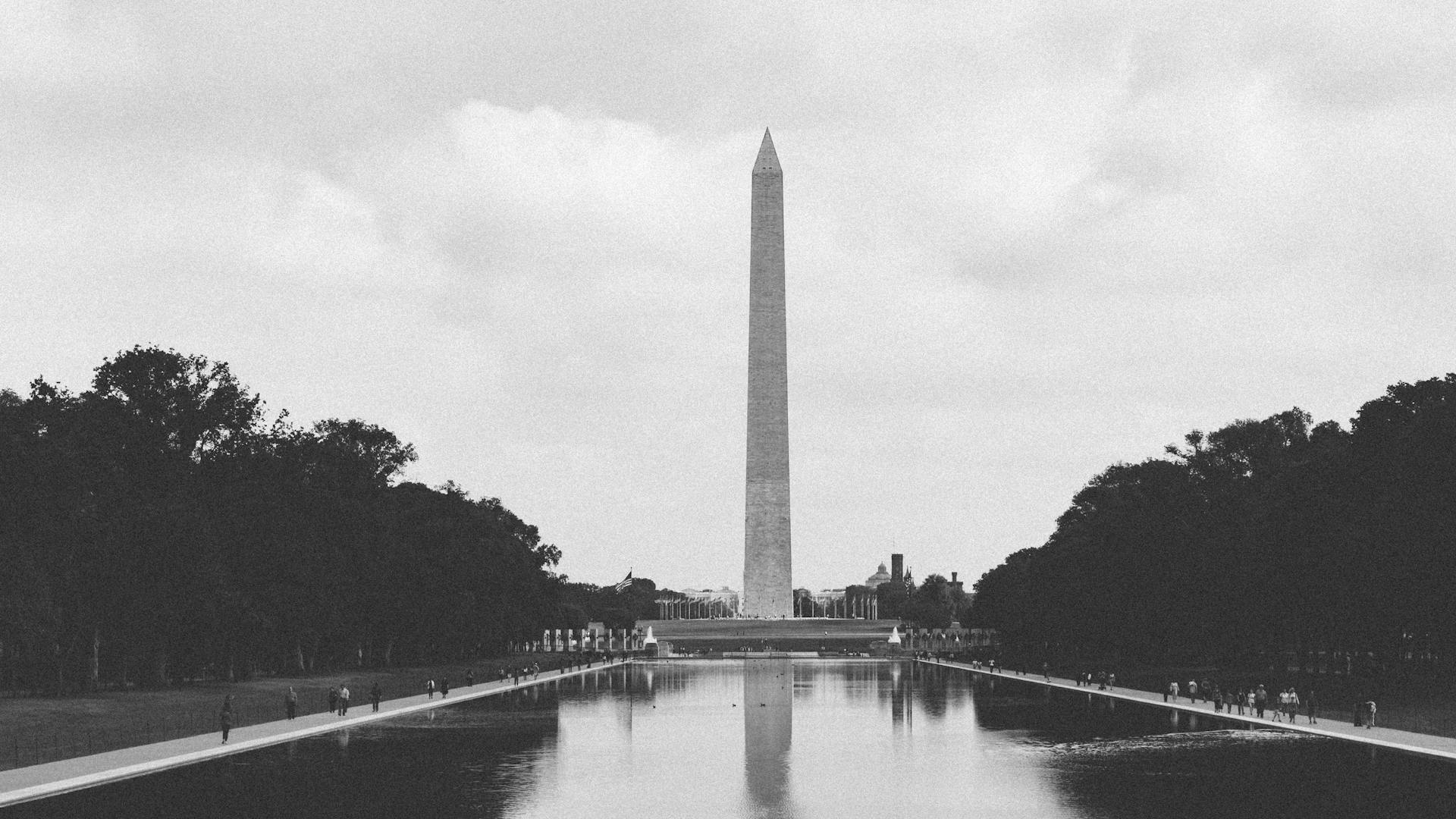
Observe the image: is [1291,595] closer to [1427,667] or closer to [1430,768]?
[1427,667]

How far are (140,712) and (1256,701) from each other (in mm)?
34531

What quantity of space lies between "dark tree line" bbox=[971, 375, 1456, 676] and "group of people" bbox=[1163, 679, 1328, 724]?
582 cm

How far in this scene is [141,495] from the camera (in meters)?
53.3

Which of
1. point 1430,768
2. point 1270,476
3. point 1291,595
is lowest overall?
point 1430,768

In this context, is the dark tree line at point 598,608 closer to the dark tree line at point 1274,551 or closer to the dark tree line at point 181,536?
the dark tree line at point 1274,551

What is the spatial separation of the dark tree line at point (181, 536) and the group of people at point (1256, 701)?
117ft

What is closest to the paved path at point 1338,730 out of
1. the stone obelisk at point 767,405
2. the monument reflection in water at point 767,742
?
the monument reflection in water at point 767,742

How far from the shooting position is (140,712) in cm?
4406

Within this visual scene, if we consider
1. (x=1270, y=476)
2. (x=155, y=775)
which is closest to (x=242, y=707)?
(x=155, y=775)

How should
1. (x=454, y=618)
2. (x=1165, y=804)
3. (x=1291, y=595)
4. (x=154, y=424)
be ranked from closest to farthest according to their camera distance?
(x=1165, y=804)
(x=154, y=424)
(x=1291, y=595)
(x=454, y=618)

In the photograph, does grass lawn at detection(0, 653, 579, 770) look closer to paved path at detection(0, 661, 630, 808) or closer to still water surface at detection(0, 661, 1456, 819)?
paved path at detection(0, 661, 630, 808)

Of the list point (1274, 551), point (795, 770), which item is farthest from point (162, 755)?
point (1274, 551)

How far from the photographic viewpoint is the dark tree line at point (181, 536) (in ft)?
150

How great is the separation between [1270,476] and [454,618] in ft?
142
